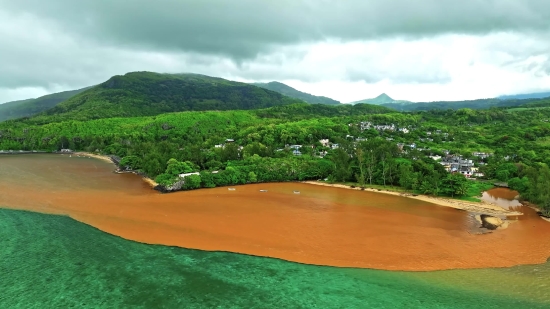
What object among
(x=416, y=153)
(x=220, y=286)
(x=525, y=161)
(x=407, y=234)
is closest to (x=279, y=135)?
(x=416, y=153)

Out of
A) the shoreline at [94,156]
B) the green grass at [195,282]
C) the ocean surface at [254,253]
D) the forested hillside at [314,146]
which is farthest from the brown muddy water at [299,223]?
the shoreline at [94,156]

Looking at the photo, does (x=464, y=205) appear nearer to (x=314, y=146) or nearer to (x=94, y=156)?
(x=314, y=146)

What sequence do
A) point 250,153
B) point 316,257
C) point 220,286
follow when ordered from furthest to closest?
point 250,153, point 316,257, point 220,286

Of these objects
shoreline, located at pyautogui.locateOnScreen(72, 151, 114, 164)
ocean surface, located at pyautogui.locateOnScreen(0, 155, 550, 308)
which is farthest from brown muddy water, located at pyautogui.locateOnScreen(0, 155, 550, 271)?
shoreline, located at pyautogui.locateOnScreen(72, 151, 114, 164)

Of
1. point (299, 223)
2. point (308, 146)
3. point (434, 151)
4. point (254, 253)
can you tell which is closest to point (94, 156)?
point (308, 146)

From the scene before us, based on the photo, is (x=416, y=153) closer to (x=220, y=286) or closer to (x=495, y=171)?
(x=495, y=171)
